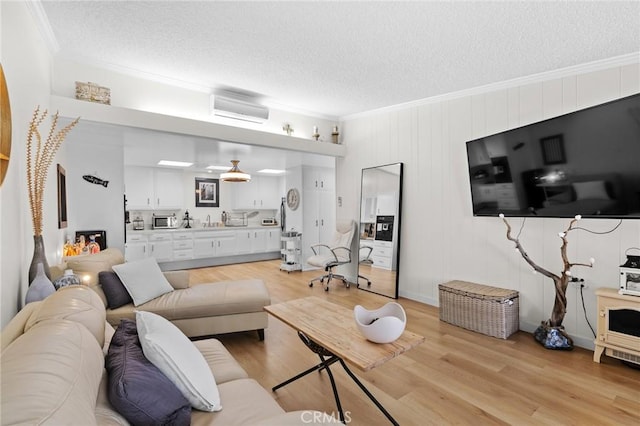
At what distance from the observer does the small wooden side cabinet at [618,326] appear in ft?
7.80

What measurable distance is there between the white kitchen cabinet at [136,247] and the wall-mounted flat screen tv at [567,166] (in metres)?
6.02

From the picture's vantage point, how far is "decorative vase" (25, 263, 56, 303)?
1.75 meters

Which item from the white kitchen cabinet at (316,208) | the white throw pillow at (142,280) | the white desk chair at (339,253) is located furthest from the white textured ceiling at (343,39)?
the white kitchen cabinet at (316,208)

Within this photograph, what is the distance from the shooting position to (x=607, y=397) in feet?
6.87

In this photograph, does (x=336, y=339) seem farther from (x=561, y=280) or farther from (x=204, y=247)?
(x=204, y=247)

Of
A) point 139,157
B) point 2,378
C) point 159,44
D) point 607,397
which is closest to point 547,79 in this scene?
point 607,397

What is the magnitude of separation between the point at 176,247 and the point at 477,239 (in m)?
5.66

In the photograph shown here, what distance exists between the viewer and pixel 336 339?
5.68 ft

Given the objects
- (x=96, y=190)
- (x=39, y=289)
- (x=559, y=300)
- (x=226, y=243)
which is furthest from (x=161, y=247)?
(x=559, y=300)

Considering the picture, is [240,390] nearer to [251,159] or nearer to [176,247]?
[251,159]

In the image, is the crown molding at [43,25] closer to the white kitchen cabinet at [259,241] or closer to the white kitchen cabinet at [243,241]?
the white kitchen cabinet at [243,241]

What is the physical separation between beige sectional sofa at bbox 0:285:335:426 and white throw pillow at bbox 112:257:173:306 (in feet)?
4.18

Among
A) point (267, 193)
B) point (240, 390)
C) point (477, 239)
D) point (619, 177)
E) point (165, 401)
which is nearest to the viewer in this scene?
point (165, 401)

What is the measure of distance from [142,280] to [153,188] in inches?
175
